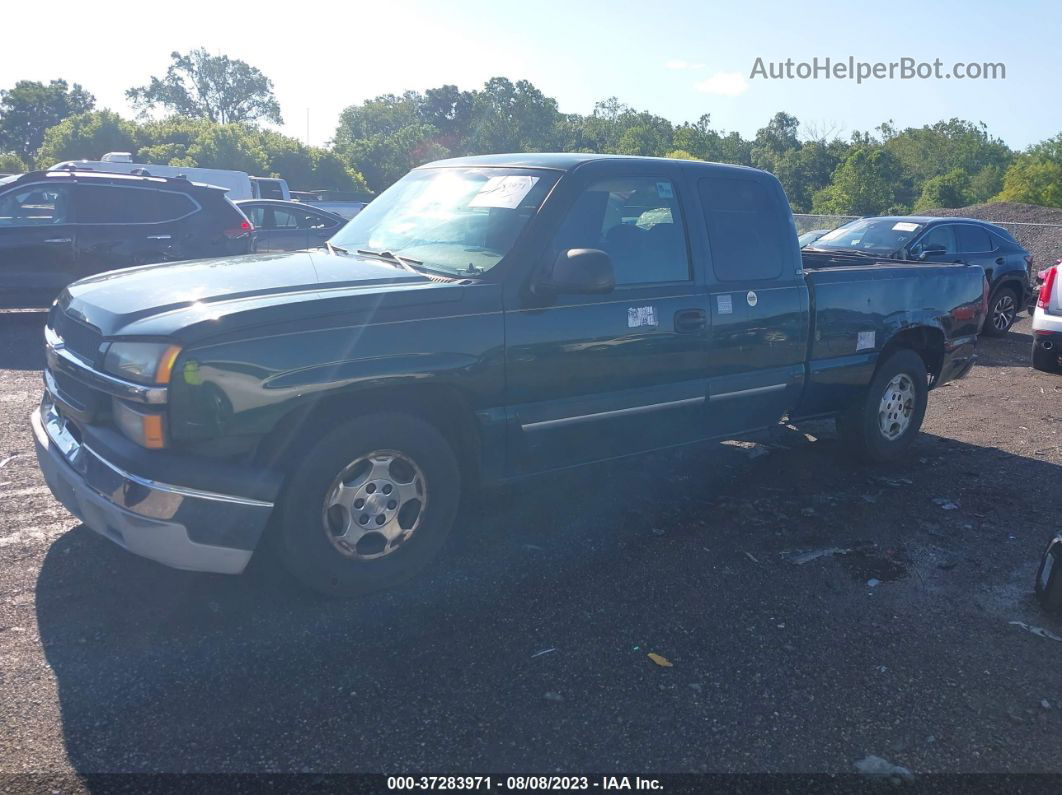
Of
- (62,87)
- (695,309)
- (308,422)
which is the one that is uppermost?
(62,87)

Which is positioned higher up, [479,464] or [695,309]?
[695,309]

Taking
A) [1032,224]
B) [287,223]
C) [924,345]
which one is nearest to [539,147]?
[1032,224]

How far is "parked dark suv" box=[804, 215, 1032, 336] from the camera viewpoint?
40.7 feet

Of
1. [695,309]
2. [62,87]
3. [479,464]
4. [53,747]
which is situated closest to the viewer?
[53,747]

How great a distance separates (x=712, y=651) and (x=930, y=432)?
471 cm

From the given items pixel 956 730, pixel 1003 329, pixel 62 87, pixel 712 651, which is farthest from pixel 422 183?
pixel 62 87

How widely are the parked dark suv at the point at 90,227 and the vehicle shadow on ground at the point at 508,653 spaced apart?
7149 mm

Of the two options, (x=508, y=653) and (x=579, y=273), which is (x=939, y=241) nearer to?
(x=579, y=273)

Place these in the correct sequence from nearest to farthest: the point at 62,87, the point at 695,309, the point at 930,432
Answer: the point at 695,309, the point at 930,432, the point at 62,87

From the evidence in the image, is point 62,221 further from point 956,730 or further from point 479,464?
point 956,730

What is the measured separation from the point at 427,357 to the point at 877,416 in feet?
12.3

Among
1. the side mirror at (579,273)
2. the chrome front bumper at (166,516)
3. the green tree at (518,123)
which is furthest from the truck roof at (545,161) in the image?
the green tree at (518,123)

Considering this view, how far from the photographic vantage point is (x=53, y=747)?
290 centimetres

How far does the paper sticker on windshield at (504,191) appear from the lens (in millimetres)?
4660
